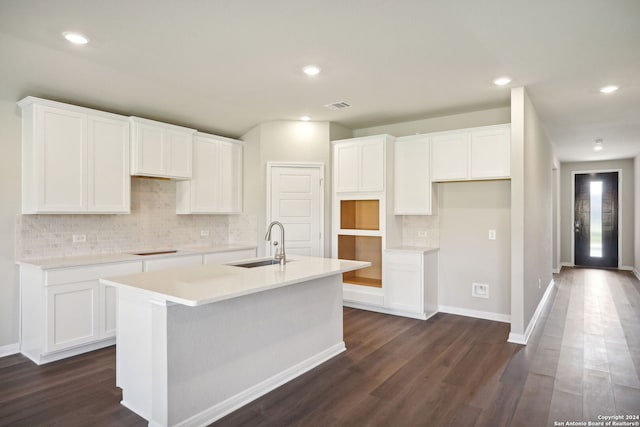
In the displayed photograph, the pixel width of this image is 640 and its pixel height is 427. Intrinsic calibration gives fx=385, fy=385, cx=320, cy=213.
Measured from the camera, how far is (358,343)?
3773 mm

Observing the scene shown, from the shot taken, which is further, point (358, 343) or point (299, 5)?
point (358, 343)

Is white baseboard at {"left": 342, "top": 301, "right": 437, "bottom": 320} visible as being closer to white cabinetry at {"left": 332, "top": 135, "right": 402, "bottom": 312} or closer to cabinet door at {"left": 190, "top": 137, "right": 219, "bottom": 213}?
white cabinetry at {"left": 332, "top": 135, "right": 402, "bottom": 312}

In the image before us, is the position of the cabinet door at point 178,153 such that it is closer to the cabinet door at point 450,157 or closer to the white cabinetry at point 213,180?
the white cabinetry at point 213,180

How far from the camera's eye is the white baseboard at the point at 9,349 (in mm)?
3406

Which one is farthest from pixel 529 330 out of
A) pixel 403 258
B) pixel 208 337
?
pixel 208 337

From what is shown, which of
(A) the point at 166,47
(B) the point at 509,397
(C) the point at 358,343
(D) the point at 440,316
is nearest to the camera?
(B) the point at 509,397

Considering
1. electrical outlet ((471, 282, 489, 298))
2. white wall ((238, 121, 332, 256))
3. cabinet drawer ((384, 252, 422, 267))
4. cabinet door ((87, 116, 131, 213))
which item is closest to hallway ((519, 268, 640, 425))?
electrical outlet ((471, 282, 489, 298))

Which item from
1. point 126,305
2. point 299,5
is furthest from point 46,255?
point 299,5

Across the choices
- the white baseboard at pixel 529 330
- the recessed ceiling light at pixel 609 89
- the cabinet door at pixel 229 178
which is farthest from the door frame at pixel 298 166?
the recessed ceiling light at pixel 609 89

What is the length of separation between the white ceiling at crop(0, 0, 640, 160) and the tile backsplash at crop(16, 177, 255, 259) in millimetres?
1030

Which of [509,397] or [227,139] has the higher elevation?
[227,139]

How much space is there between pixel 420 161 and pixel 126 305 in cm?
360

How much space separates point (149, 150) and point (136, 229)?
94 cm

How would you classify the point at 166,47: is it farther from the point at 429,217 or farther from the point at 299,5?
the point at 429,217
